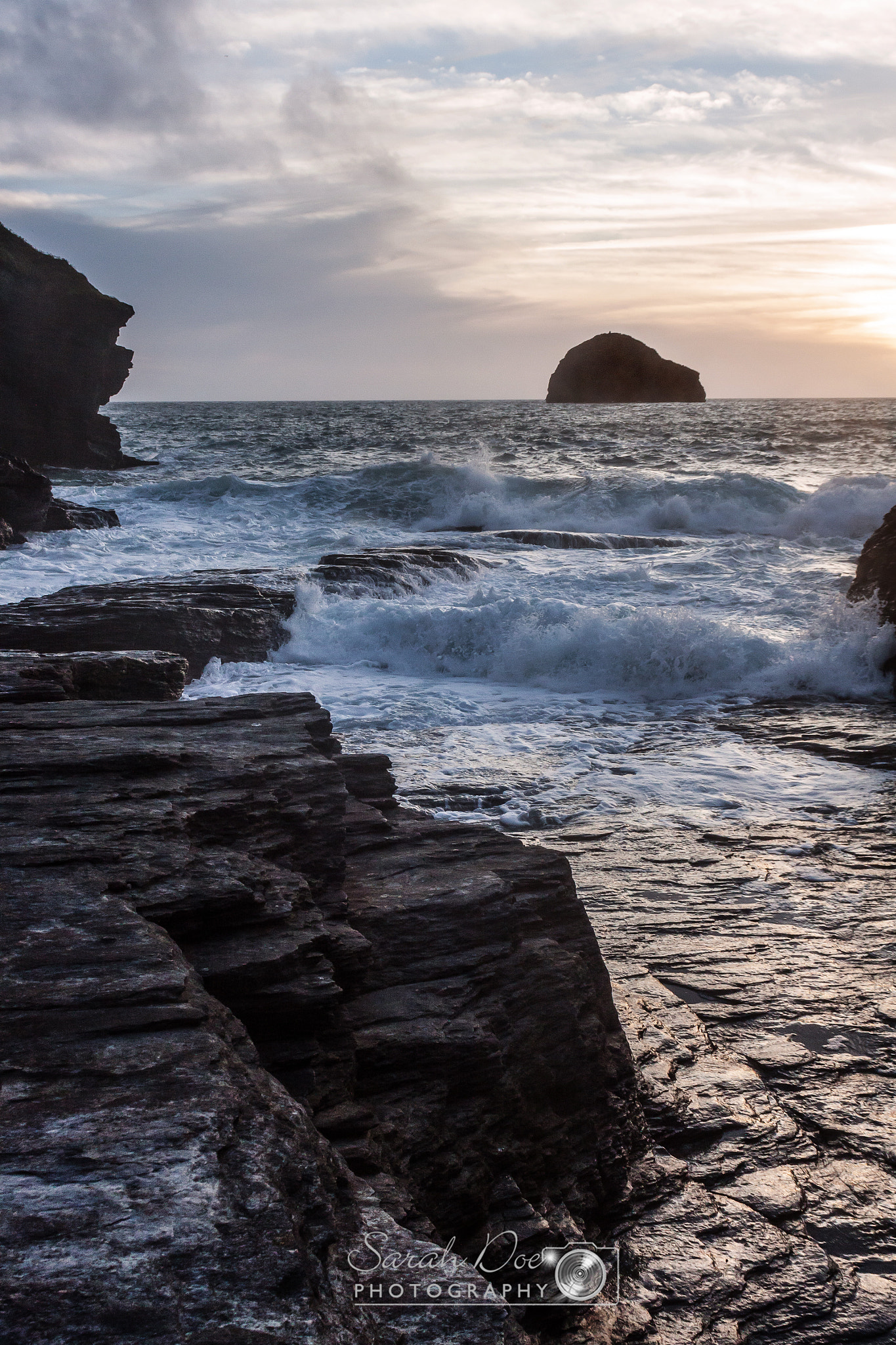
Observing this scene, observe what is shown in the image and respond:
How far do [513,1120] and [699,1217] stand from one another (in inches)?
25.5

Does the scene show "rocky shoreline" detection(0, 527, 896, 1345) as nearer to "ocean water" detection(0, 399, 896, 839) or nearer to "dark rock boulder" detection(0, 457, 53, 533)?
"ocean water" detection(0, 399, 896, 839)

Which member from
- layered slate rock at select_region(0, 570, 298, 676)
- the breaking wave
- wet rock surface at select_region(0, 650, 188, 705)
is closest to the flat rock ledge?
layered slate rock at select_region(0, 570, 298, 676)

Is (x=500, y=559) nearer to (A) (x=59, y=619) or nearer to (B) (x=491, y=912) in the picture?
(A) (x=59, y=619)

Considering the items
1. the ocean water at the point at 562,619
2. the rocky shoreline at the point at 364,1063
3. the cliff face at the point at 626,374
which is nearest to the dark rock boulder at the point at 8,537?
the ocean water at the point at 562,619

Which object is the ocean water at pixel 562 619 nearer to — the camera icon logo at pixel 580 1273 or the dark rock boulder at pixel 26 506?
the dark rock boulder at pixel 26 506

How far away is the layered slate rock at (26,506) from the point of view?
1673 cm

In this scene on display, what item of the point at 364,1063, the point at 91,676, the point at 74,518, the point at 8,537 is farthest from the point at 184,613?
the point at 74,518

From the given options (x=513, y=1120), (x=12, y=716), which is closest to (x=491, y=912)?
(x=513, y=1120)

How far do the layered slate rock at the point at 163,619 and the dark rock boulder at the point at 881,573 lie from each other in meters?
7.17

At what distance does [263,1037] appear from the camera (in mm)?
2553

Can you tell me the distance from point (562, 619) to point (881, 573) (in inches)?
155

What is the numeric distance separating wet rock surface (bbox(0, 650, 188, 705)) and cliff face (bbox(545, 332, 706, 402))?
4344 inches

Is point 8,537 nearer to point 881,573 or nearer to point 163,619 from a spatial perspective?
point 163,619

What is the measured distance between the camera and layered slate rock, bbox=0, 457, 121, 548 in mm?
16734
